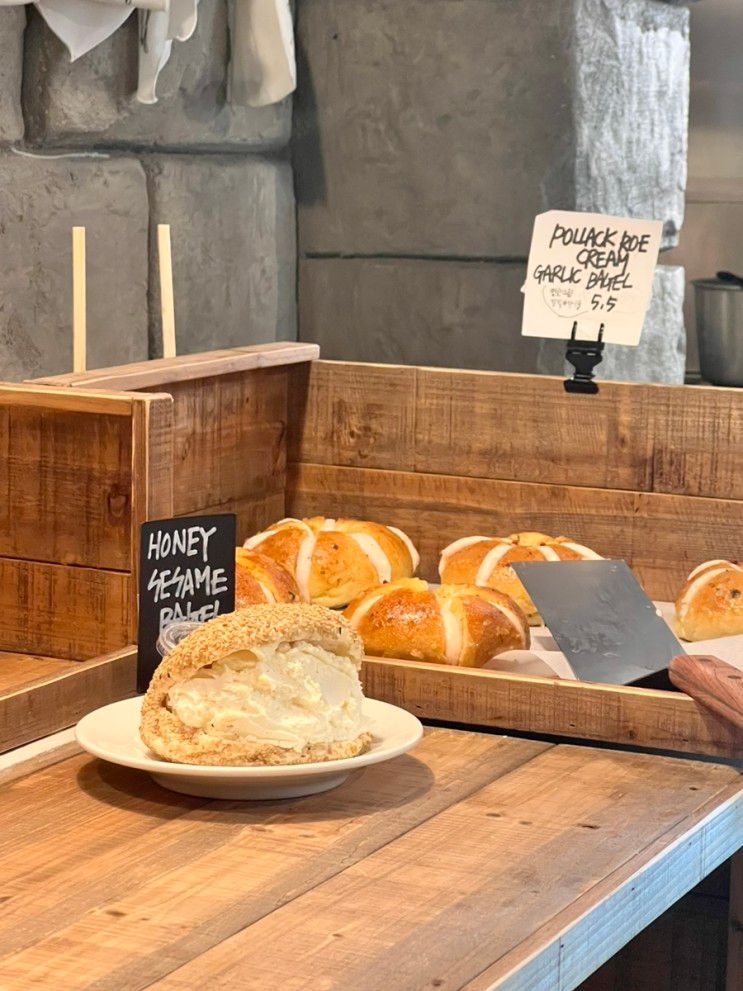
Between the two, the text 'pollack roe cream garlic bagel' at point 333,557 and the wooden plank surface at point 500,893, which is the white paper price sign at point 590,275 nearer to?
the text 'pollack roe cream garlic bagel' at point 333,557

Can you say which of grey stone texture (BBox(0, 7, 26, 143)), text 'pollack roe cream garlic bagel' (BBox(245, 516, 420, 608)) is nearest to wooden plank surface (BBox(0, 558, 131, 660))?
text 'pollack roe cream garlic bagel' (BBox(245, 516, 420, 608))

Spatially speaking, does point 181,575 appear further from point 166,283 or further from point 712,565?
point 712,565

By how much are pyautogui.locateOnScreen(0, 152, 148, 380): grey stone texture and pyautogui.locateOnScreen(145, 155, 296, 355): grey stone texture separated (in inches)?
3.1

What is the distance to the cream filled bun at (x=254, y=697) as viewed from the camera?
4.59 ft

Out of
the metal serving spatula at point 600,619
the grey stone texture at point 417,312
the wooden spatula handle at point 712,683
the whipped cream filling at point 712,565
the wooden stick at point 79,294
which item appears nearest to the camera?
the wooden spatula handle at point 712,683

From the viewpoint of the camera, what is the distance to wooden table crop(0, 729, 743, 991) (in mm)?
1098

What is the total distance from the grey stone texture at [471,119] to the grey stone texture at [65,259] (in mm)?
732

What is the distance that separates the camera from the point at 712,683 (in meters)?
1.60

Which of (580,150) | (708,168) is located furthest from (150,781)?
(708,168)

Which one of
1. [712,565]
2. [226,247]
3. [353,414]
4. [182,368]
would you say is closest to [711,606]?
[712,565]

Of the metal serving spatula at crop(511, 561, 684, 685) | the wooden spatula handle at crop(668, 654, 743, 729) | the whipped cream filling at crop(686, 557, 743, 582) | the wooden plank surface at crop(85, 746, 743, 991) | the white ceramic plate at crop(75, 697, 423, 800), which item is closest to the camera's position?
the wooden plank surface at crop(85, 746, 743, 991)

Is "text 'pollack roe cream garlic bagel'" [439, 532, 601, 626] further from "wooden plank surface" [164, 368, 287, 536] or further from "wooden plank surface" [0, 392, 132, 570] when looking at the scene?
"wooden plank surface" [0, 392, 132, 570]

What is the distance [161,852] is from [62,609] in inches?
28.0

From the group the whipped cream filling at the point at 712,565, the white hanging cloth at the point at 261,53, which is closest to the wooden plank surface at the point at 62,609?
the whipped cream filling at the point at 712,565
